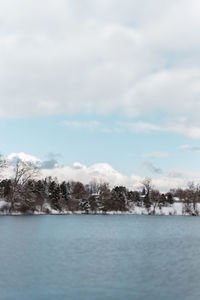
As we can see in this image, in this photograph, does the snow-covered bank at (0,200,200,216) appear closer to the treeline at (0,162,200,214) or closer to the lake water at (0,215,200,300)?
the treeline at (0,162,200,214)

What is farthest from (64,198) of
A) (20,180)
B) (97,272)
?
(97,272)

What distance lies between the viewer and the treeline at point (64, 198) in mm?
117062

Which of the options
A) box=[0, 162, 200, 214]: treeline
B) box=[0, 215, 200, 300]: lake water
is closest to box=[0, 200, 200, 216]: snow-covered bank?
box=[0, 162, 200, 214]: treeline

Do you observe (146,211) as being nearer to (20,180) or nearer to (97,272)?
(20,180)

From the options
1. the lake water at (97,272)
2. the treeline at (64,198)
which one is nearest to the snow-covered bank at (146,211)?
the treeline at (64,198)

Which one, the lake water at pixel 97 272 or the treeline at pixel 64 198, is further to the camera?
the treeline at pixel 64 198

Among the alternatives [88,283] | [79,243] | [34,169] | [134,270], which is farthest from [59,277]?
[34,169]

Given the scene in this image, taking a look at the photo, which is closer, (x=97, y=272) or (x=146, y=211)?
(x=97, y=272)

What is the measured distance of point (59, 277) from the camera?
87.2ft

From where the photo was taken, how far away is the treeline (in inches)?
4609

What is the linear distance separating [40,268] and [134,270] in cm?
Answer: 791

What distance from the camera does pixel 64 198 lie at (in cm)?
15038

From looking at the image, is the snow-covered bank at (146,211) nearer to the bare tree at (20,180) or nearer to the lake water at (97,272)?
the bare tree at (20,180)

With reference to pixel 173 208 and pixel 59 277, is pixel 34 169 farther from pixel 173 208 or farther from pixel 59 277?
pixel 59 277
